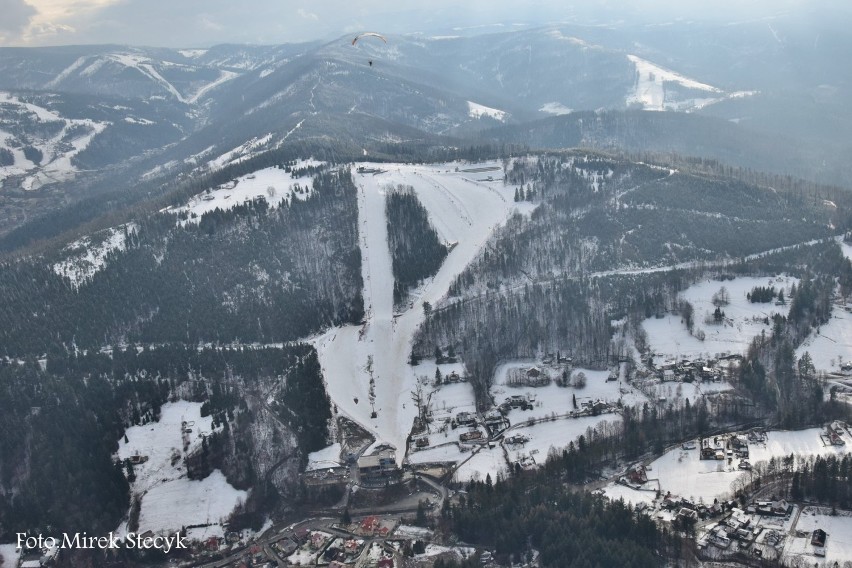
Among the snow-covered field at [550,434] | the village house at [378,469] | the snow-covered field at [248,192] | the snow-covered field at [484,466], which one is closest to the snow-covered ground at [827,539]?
the snow-covered field at [550,434]

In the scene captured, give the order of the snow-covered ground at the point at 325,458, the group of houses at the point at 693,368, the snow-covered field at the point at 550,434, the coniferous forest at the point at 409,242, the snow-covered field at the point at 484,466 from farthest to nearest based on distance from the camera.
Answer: the coniferous forest at the point at 409,242, the group of houses at the point at 693,368, the snow-covered ground at the point at 325,458, the snow-covered field at the point at 550,434, the snow-covered field at the point at 484,466

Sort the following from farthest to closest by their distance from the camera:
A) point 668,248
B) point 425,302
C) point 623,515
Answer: point 668,248, point 425,302, point 623,515

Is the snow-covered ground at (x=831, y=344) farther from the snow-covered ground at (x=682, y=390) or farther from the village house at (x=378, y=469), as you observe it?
the village house at (x=378, y=469)

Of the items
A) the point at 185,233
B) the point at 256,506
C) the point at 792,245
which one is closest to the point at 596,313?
the point at 792,245

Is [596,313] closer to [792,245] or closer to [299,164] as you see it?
[792,245]

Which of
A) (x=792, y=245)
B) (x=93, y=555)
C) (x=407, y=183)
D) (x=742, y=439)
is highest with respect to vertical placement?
(x=407, y=183)

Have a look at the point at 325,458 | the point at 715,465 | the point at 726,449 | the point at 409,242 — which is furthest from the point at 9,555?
the point at 409,242

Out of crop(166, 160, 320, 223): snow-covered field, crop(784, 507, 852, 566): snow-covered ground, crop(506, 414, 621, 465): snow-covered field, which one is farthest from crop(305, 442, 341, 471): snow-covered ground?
crop(166, 160, 320, 223): snow-covered field

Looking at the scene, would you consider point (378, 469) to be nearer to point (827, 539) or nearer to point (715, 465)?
point (715, 465)
